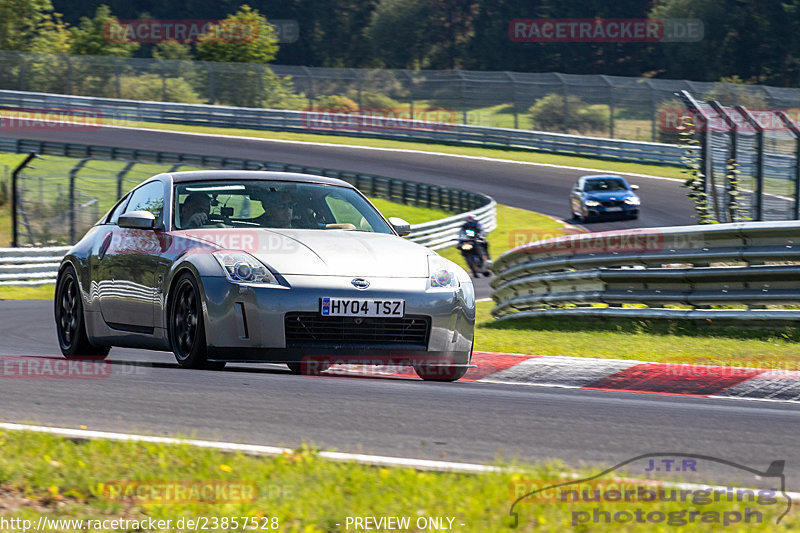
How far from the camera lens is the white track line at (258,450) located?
14.7 ft

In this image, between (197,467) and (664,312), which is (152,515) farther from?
(664,312)

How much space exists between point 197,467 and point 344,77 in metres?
45.9

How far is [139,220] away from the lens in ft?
26.1

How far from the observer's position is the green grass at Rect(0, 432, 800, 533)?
378 cm

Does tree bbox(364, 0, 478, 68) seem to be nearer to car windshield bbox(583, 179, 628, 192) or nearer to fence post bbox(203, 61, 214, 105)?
fence post bbox(203, 61, 214, 105)

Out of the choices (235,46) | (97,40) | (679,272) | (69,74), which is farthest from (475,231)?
(97,40)

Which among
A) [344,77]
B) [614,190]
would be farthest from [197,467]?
[344,77]

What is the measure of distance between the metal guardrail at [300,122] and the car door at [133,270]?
119ft

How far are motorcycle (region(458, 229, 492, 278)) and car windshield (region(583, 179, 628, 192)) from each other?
666 cm

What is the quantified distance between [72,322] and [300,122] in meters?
40.7

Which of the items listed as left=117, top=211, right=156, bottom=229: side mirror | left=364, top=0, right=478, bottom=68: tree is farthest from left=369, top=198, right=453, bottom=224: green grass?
left=364, top=0, right=478, bottom=68: tree

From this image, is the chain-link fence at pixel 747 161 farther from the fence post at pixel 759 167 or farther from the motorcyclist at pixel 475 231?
the motorcyclist at pixel 475 231

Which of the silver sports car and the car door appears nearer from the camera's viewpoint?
the silver sports car

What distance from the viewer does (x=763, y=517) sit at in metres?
3.76
